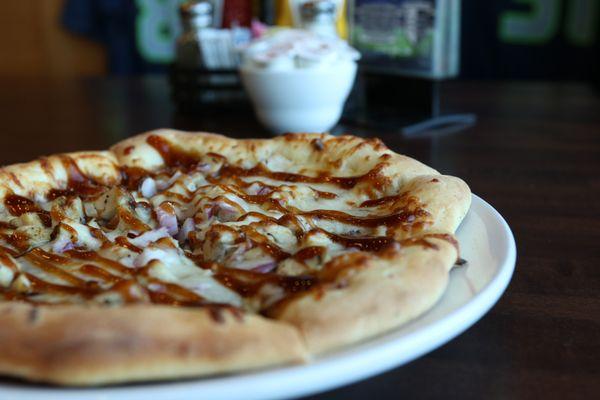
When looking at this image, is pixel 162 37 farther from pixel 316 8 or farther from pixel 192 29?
pixel 316 8

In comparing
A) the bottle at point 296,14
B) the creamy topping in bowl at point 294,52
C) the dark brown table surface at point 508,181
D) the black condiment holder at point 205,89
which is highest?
the bottle at point 296,14

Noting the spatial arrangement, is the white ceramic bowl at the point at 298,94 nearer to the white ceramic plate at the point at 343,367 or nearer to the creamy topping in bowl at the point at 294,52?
the creamy topping in bowl at the point at 294,52

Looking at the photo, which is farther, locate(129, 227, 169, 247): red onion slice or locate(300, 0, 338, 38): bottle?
locate(300, 0, 338, 38): bottle

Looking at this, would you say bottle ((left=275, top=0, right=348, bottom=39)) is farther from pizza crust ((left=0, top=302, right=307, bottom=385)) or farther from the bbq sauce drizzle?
pizza crust ((left=0, top=302, right=307, bottom=385))

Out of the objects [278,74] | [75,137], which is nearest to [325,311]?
[278,74]

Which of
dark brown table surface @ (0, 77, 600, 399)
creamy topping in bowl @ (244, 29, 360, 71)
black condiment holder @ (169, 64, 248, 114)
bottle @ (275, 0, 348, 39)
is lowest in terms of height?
dark brown table surface @ (0, 77, 600, 399)


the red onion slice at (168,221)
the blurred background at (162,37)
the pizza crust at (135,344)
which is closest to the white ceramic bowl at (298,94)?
the red onion slice at (168,221)

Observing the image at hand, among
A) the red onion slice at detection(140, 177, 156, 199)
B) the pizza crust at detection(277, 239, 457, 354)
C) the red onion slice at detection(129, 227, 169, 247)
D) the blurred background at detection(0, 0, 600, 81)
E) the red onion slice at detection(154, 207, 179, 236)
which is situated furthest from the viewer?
the blurred background at detection(0, 0, 600, 81)

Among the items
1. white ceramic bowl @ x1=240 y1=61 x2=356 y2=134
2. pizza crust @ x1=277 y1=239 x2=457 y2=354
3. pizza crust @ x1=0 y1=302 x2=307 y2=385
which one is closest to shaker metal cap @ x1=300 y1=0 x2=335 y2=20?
white ceramic bowl @ x1=240 y1=61 x2=356 y2=134
